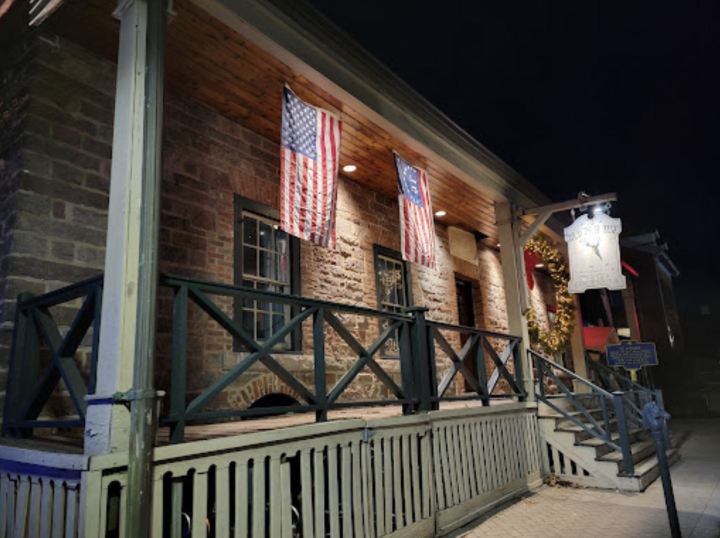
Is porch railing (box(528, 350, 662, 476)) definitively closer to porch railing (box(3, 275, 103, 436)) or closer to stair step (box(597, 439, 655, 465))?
stair step (box(597, 439, 655, 465))

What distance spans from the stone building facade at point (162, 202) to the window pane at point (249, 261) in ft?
1.22

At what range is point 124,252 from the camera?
9.28ft

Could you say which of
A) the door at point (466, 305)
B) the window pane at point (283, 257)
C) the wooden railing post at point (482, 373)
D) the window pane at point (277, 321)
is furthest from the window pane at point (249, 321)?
the door at point (466, 305)

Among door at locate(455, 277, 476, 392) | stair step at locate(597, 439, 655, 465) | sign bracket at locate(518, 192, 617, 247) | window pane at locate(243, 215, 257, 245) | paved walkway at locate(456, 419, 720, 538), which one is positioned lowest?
paved walkway at locate(456, 419, 720, 538)

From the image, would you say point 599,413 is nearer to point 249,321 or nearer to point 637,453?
point 637,453

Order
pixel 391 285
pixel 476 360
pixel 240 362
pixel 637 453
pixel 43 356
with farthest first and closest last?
pixel 391 285 < pixel 637 453 < pixel 476 360 < pixel 43 356 < pixel 240 362

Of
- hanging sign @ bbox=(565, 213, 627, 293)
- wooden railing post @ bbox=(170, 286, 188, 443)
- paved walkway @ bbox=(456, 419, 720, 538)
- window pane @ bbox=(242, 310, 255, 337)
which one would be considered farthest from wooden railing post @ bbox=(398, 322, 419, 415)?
hanging sign @ bbox=(565, 213, 627, 293)

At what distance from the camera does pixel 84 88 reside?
4836 mm

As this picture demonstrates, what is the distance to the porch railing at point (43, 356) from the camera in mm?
3262

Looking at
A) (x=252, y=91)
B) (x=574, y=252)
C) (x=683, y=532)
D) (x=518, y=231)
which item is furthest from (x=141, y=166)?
(x=574, y=252)

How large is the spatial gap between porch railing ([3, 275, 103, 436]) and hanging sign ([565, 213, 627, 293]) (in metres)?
7.88

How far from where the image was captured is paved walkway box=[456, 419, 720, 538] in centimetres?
483

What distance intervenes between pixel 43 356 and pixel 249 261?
2809 mm

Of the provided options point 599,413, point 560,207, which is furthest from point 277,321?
point 599,413
